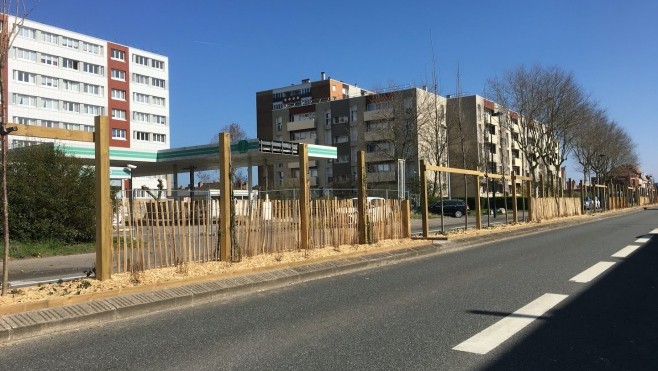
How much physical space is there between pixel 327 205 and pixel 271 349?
7807mm

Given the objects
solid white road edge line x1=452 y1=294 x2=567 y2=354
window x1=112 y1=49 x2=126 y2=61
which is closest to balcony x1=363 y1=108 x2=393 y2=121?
window x1=112 y1=49 x2=126 y2=61

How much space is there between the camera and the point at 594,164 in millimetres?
58125

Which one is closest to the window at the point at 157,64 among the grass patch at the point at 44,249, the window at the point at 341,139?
the window at the point at 341,139

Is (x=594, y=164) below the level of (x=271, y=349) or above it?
above

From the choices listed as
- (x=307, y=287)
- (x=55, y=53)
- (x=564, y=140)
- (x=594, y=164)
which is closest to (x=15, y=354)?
(x=307, y=287)

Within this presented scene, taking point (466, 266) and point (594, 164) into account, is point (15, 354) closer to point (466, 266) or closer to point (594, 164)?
point (466, 266)

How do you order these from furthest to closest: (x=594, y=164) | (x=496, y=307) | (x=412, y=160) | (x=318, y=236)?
(x=412, y=160) → (x=594, y=164) → (x=318, y=236) → (x=496, y=307)

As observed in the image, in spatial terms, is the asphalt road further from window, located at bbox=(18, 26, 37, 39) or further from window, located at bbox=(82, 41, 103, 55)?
window, located at bbox=(82, 41, 103, 55)

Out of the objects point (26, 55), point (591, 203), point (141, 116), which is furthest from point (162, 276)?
point (141, 116)

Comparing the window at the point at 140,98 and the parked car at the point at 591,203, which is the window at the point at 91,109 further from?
the parked car at the point at 591,203

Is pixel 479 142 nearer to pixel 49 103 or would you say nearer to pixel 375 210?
pixel 49 103

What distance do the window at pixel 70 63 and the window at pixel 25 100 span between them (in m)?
6.48

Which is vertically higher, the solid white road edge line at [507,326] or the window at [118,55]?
the window at [118,55]

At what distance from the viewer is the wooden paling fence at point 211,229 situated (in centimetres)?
898
